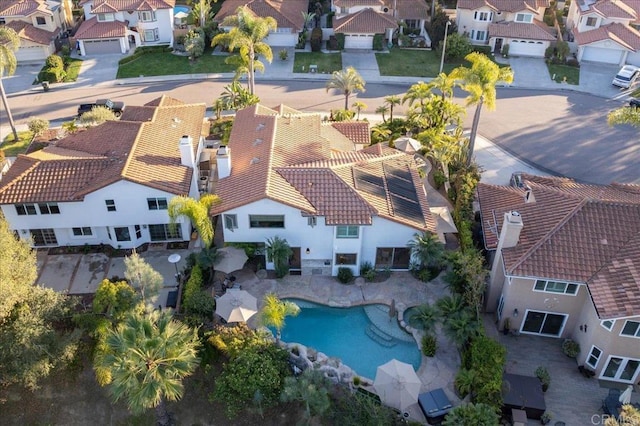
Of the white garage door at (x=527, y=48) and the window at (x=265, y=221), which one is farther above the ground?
the white garage door at (x=527, y=48)

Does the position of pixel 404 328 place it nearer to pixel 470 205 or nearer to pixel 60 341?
pixel 470 205

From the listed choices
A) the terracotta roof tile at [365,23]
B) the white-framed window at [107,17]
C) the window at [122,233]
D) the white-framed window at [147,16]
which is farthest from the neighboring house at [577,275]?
the white-framed window at [107,17]

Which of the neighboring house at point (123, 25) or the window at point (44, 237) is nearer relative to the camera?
the window at point (44, 237)

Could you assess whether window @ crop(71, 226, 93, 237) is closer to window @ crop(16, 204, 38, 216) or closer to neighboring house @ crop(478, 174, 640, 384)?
window @ crop(16, 204, 38, 216)

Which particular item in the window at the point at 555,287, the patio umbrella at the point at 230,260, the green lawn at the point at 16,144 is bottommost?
the patio umbrella at the point at 230,260

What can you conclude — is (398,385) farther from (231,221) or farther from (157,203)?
(157,203)

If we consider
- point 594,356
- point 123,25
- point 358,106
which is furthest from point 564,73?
point 123,25

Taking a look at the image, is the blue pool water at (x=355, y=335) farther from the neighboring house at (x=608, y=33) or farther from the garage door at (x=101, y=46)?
the neighboring house at (x=608, y=33)

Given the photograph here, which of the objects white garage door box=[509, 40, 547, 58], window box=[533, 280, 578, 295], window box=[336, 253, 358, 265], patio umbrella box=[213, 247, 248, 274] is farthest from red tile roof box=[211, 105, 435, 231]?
white garage door box=[509, 40, 547, 58]
